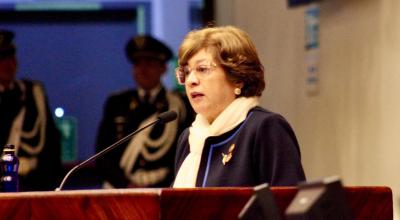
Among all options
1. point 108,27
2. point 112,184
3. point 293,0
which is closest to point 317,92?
point 293,0

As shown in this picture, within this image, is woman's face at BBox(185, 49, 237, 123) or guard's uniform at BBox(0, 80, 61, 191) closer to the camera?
woman's face at BBox(185, 49, 237, 123)

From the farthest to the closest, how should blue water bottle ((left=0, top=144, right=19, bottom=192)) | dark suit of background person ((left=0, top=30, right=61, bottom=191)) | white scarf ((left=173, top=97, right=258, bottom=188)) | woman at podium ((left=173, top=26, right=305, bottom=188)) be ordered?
dark suit of background person ((left=0, top=30, right=61, bottom=191)) < white scarf ((left=173, top=97, right=258, bottom=188)) < woman at podium ((left=173, top=26, right=305, bottom=188)) < blue water bottle ((left=0, top=144, right=19, bottom=192))

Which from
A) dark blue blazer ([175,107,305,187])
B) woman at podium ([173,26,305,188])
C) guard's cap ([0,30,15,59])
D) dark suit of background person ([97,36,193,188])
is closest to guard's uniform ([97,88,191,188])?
dark suit of background person ([97,36,193,188])

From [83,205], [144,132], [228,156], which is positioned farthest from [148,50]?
[83,205]

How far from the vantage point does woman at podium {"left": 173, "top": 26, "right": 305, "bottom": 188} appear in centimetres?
324

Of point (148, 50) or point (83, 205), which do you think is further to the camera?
point (148, 50)

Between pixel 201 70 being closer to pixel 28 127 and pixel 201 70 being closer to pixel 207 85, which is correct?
pixel 207 85

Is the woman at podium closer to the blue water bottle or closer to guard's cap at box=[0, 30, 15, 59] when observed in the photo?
the blue water bottle

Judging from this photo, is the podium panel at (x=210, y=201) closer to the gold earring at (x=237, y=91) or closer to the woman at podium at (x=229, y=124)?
the woman at podium at (x=229, y=124)

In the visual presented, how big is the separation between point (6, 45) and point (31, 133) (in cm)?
49

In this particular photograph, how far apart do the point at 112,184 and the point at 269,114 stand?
3.25 meters

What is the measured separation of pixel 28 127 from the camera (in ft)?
21.4

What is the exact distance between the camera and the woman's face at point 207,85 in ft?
11.2

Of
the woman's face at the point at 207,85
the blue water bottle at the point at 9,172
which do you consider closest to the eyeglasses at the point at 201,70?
the woman's face at the point at 207,85
